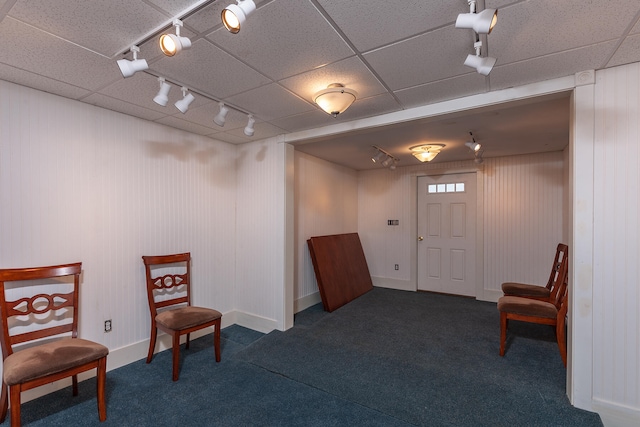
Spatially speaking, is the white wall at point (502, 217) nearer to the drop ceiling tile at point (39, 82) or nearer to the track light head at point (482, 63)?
the track light head at point (482, 63)

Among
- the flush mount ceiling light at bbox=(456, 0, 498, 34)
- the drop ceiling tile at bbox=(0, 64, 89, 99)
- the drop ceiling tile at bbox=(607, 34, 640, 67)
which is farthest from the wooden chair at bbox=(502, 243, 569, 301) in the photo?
the drop ceiling tile at bbox=(0, 64, 89, 99)

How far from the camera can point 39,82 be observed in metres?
2.09

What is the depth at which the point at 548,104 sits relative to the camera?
7.95 feet

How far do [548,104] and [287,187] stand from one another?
2.64 meters

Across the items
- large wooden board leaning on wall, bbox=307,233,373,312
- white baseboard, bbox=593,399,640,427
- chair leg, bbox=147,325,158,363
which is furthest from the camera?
large wooden board leaning on wall, bbox=307,233,373,312

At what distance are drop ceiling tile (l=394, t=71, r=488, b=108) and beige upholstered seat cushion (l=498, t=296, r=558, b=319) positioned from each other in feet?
6.65

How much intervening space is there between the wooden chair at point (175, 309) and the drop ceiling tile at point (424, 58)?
256 centimetres

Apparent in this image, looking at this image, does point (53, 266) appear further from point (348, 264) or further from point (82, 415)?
point (348, 264)

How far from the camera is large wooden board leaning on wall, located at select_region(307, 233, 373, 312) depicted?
13.9ft

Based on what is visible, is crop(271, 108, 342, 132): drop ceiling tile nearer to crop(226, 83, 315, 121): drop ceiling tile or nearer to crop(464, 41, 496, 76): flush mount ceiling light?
crop(226, 83, 315, 121): drop ceiling tile

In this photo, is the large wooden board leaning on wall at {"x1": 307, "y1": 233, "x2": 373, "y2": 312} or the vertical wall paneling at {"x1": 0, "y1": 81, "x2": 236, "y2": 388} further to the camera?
the large wooden board leaning on wall at {"x1": 307, "y1": 233, "x2": 373, "y2": 312}

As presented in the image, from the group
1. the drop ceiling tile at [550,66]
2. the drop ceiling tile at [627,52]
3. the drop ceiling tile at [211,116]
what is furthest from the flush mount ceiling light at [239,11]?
the drop ceiling tile at [627,52]

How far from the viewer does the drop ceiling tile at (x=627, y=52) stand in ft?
5.24

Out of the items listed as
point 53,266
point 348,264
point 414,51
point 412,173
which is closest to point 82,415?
point 53,266
